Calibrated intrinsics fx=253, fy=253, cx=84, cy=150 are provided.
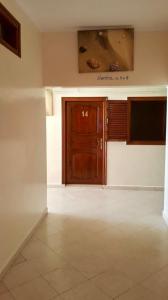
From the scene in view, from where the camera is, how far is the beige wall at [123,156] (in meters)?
5.32

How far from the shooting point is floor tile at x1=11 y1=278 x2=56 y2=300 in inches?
78.4

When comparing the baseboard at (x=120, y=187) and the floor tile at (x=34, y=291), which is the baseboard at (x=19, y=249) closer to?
the floor tile at (x=34, y=291)

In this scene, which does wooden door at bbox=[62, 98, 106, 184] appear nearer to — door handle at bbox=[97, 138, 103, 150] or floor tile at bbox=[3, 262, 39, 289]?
door handle at bbox=[97, 138, 103, 150]

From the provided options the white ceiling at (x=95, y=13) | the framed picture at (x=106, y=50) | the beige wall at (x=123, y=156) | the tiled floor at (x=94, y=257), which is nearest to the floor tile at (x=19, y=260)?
the tiled floor at (x=94, y=257)

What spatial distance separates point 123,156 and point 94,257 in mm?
3083

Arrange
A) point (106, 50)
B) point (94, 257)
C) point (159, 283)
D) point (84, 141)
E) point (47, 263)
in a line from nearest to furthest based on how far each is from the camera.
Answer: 1. point (159, 283)
2. point (47, 263)
3. point (94, 257)
4. point (106, 50)
5. point (84, 141)

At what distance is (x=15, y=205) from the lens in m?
2.57

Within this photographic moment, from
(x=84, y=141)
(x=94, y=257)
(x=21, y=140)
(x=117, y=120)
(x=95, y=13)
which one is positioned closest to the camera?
(x=94, y=257)

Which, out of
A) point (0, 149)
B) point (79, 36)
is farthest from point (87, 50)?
point (0, 149)

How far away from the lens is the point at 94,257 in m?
2.60

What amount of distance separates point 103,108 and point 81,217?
255 centimetres

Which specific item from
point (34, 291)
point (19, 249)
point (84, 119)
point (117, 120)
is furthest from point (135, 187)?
point (34, 291)

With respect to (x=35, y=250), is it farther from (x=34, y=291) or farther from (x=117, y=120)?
(x=117, y=120)

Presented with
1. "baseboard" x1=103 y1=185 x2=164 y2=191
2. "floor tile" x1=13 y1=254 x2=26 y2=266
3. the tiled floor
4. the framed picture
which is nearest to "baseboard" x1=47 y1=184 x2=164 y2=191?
"baseboard" x1=103 y1=185 x2=164 y2=191
